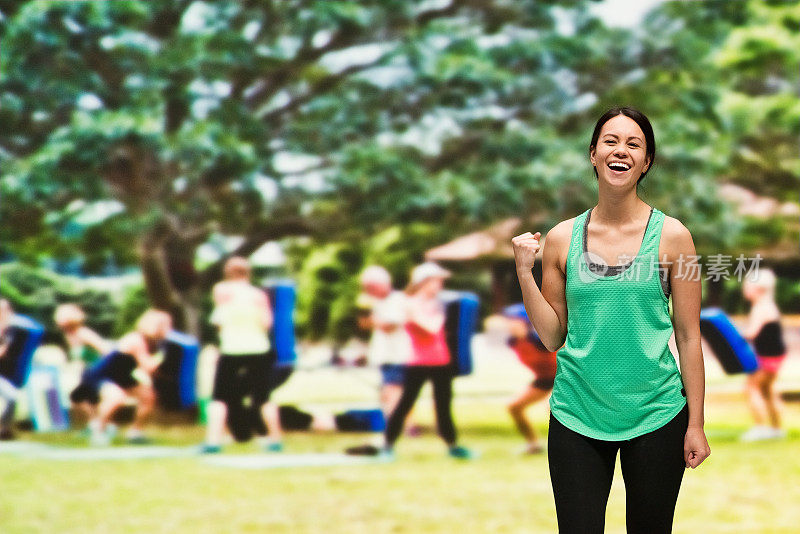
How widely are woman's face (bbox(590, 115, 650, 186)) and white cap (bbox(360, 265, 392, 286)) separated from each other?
4099 millimetres

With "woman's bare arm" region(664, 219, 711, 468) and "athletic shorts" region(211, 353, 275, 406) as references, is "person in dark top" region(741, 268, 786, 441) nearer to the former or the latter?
"athletic shorts" region(211, 353, 275, 406)

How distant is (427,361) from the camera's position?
5574 mm

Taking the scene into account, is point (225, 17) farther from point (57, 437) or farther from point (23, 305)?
point (57, 437)

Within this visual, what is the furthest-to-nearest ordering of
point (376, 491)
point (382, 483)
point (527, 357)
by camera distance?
1. point (527, 357)
2. point (382, 483)
3. point (376, 491)

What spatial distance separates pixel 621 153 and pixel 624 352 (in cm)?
33

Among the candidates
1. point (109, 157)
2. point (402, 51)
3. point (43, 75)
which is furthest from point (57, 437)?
point (402, 51)

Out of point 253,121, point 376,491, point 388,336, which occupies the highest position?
point 253,121

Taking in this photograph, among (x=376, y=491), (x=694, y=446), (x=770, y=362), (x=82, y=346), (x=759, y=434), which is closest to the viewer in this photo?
(x=694, y=446)

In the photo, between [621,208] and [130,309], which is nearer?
[621,208]

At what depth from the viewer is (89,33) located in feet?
17.9

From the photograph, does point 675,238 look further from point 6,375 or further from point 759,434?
point 6,375

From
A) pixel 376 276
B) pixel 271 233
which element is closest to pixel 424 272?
pixel 376 276

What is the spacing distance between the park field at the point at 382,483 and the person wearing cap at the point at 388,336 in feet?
0.45

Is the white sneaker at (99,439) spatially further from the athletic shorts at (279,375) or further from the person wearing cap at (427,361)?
the person wearing cap at (427,361)
